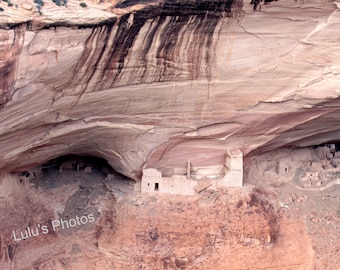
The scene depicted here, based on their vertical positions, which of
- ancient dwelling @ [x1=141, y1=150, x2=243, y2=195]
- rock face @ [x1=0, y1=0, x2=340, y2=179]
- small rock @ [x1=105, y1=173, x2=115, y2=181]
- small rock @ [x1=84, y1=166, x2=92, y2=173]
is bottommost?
ancient dwelling @ [x1=141, y1=150, x2=243, y2=195]

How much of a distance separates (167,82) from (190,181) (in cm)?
202

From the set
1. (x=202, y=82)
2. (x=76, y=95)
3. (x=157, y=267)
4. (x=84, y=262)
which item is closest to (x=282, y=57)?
(x=202, y=82)

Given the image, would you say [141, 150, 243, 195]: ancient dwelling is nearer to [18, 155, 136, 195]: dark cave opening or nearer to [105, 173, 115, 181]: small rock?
[18, 155, 136, 195]: dark cave opening

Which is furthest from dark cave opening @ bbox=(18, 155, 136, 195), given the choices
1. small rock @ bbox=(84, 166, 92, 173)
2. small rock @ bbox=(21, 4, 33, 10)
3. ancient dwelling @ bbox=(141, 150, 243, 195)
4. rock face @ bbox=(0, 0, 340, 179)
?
small rock @ bbox=(21, 4, 33, 10)

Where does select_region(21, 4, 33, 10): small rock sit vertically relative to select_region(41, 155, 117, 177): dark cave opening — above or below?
above

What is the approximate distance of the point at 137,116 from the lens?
390 inches

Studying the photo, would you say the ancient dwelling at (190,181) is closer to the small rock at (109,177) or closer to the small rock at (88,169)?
the small rock at (109,177)

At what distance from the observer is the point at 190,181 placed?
10.6 metres

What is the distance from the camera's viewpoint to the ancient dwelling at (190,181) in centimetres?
1060

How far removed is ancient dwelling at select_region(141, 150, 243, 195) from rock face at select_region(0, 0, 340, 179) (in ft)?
0.68

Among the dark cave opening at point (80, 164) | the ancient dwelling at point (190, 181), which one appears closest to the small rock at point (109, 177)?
the dark cave opening at point (80, 164)

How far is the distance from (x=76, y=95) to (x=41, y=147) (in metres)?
1.36

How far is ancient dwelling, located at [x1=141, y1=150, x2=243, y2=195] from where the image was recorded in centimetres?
1060

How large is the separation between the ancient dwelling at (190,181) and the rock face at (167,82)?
8.1 inches
